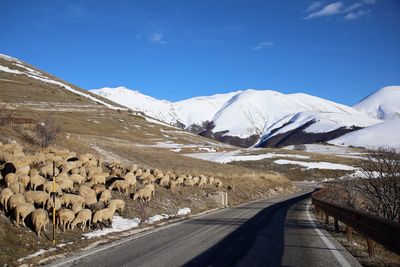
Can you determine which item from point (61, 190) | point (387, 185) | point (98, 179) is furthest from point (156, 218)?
point (387, 185)

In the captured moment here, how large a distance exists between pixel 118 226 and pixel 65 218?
277 cm

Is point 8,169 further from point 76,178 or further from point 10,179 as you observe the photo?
point 76,178

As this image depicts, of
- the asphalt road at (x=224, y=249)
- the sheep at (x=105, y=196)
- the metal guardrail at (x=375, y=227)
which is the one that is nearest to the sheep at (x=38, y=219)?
the asphalt road at (x=224, y=249)

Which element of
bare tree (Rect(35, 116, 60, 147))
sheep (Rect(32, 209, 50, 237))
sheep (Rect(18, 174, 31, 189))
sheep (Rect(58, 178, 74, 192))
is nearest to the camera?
sheep (Rect(32, 209, 50, 237))

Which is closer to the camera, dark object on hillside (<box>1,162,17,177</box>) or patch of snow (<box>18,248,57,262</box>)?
patch of snow (<box>18,248,57,262</box>)

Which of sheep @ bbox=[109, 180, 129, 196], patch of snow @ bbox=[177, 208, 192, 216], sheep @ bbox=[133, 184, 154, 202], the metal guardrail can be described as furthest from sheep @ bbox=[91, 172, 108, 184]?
the metal guardrail

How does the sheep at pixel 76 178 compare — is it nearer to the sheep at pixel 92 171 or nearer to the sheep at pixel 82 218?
the sheep at pixel 92 171

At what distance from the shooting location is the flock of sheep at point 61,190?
13211mm

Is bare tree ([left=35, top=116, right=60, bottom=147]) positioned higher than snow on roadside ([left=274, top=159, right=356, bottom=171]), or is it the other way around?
bare tree ([left=35, top=116, right=60, bottom=147])

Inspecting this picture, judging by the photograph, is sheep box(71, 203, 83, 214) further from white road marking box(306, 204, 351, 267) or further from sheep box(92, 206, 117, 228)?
white road marking box(306, 204, 351, 267)

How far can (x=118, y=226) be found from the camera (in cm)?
1595

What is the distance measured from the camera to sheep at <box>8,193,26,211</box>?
13042mm

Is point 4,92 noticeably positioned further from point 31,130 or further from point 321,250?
point 321,250

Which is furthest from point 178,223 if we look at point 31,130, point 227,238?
point 31,130
